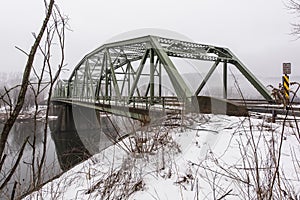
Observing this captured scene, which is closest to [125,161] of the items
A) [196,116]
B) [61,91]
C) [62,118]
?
[196,116]

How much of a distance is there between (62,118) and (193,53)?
31198mm

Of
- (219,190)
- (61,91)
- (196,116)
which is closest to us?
(219,190)

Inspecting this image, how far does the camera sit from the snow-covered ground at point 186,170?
2712 millimetres

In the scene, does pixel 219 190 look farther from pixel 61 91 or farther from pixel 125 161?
pixel 61 91

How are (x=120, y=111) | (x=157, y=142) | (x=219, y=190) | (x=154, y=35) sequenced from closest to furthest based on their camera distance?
(x=219, y=190) → (x=157, y=142) → (x=120, y=111) → (x=154, y=35)

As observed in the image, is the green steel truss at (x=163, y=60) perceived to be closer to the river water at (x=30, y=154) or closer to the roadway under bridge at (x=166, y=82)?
the roadway under bridge at (x=166, y=82)

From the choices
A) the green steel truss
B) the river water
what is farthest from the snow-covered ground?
the green steel truss

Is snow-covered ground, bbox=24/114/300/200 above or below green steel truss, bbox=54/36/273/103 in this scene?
below

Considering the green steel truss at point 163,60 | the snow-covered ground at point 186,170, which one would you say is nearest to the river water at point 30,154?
the snow-covered ground at point 186,170

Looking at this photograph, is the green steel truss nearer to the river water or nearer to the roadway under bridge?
the roadway under bridge

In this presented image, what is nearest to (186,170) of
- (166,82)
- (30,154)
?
(30,154)

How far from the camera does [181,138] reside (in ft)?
17.8

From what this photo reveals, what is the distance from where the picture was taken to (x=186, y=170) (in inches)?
142

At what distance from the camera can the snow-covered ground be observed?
2.71 meters
